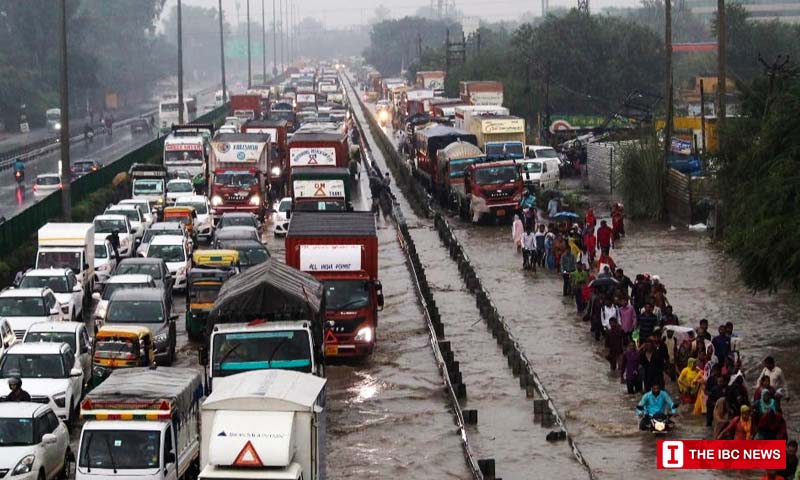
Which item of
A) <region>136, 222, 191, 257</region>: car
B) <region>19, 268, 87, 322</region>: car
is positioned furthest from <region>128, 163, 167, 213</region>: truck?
<region>19, 268, 87, 322</region>: car

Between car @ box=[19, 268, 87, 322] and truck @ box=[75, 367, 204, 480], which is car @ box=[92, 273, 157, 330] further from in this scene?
truck @ box=[75, 367, 204, 480]

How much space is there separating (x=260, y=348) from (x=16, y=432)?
13.3 feet

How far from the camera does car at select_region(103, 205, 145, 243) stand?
144 feet

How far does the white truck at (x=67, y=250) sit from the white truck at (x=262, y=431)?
18.2 m

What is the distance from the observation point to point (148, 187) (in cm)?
5197

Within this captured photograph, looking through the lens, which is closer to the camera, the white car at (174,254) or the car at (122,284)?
the car at (122,284)

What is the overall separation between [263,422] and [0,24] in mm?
124133

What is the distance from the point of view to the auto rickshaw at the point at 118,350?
82.8ft

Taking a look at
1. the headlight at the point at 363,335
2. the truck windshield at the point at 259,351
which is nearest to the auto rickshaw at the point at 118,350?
the truck windshield at the point at 259,351

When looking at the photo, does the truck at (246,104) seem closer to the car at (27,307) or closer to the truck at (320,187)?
the truck at (320,187)

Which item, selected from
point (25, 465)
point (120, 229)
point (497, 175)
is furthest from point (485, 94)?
point (25, 465)

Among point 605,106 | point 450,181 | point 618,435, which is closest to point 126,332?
point 618,435

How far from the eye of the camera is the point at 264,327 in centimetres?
2222

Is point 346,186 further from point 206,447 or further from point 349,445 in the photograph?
point 206,447
